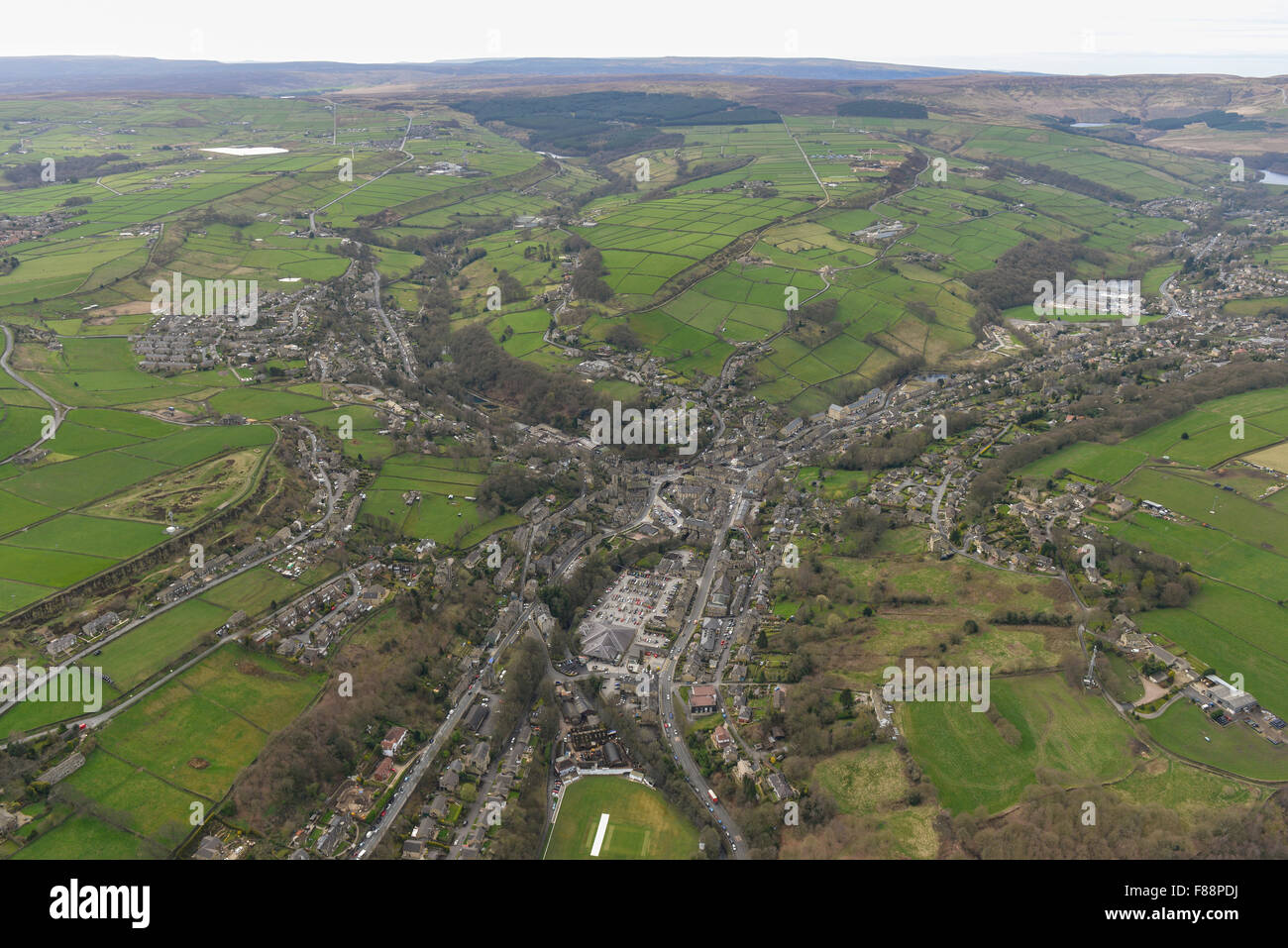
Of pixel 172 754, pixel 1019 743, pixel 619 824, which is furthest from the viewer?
pixel 1019 743

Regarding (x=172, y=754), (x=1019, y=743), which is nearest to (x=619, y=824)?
(x=1019, y=743)

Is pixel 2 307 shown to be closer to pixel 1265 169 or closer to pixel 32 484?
pixel 32 484

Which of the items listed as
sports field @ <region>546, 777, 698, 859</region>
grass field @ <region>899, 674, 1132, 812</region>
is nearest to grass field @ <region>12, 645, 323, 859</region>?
sports field @ <region>546, 777, 698, 859</region>

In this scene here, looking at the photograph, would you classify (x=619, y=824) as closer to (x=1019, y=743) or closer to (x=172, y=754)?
(x=1019, y=743)

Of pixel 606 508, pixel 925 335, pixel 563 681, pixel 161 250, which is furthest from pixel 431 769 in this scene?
pixel 161 250

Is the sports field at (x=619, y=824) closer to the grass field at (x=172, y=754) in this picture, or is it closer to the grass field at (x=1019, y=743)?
the grass field at (x=1019, y=743)

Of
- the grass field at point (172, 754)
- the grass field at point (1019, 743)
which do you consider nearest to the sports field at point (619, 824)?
the grass field at point (1019, 743)

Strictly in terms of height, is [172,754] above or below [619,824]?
above

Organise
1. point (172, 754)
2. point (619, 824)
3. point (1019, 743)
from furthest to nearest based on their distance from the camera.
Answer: point (1019, 743) → point (619, 824) → point (172, 754)

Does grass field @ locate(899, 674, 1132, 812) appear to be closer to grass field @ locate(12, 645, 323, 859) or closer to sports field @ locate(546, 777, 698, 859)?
sports field @ locate(546, 777, 698, 859)

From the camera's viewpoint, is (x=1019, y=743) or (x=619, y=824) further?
(x=1019, y=743)
